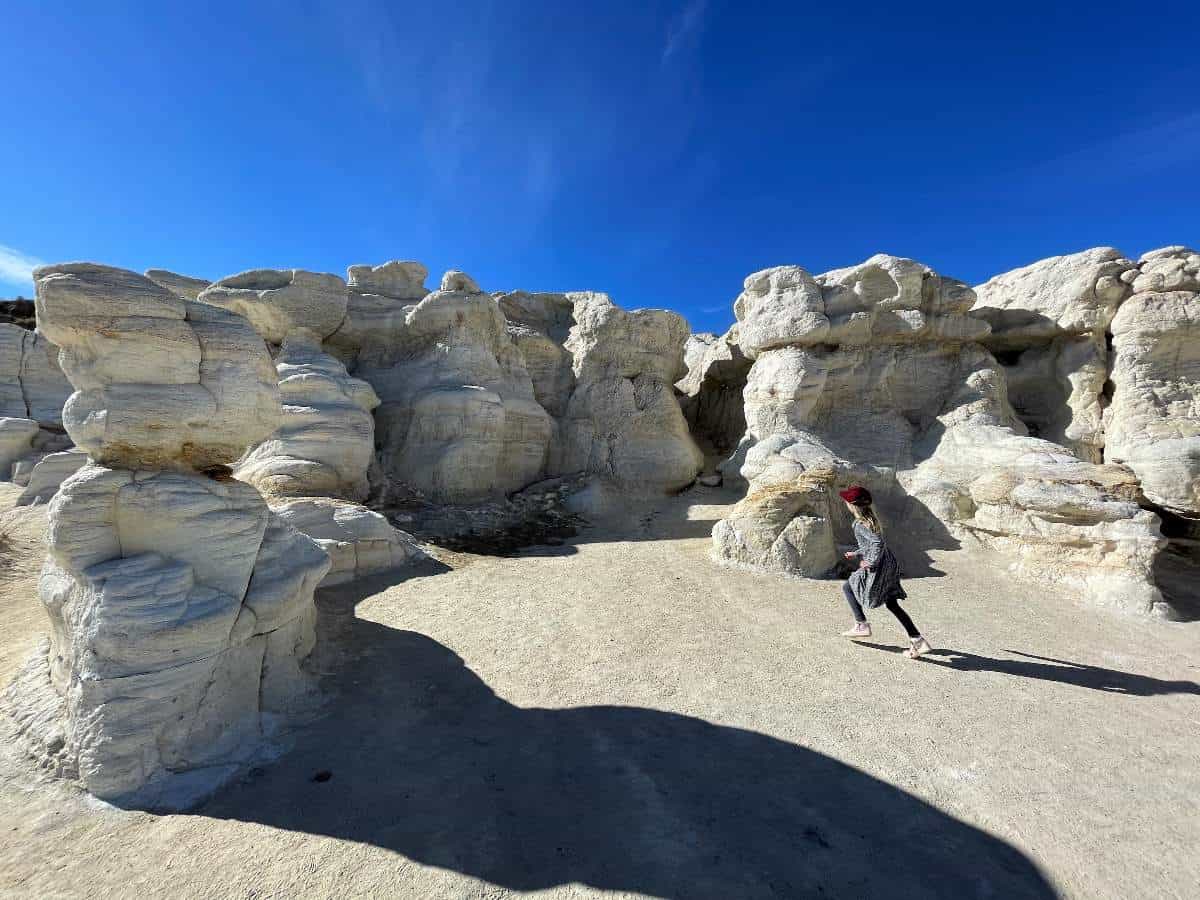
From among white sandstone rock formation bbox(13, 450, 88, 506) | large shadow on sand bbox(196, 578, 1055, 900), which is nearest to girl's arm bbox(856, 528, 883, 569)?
large shadow on sand bbox(196, 578, 1055, 900)

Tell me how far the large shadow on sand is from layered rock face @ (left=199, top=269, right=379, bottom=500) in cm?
601

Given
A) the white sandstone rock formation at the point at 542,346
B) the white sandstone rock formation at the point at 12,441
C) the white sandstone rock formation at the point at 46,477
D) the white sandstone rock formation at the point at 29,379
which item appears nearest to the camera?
the white sandstone rock formation at the point at 46,477

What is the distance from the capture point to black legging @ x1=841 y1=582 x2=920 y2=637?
4.51m

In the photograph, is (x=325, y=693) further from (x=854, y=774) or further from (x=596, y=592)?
(x=854, y=774)

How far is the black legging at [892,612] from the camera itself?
4512 millimetres

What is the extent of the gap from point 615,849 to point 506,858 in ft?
1.67

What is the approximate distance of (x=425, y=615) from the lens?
18.2ft

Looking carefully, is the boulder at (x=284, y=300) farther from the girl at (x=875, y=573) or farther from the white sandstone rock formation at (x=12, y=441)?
the girl at (x=875, y=573)

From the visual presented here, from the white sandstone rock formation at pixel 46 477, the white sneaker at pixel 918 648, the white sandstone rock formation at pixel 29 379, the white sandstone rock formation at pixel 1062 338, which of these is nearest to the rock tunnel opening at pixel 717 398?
the white sandstone rock formation at pixel 1062 338

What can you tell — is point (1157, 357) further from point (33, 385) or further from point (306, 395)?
point (33, 385)

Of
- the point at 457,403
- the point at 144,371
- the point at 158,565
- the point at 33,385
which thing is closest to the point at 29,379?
the point at 33,385

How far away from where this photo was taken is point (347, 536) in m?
6.81

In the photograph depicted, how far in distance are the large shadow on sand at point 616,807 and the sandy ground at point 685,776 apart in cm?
1

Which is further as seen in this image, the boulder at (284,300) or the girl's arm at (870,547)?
the boulder at (284,300)
